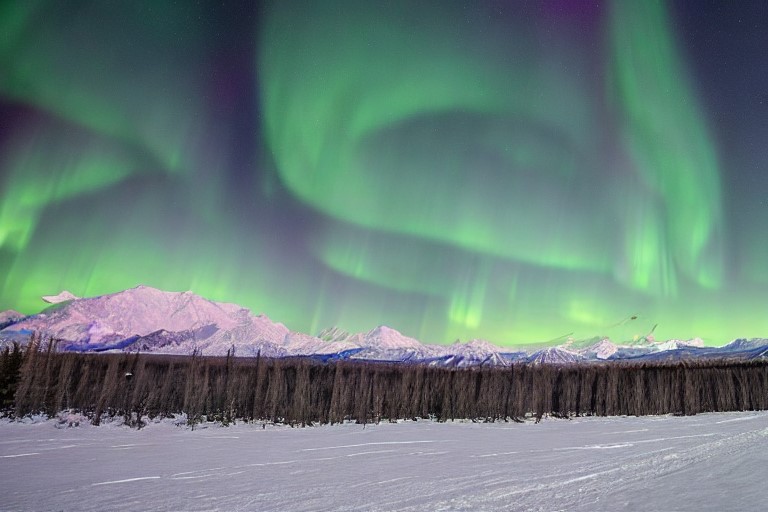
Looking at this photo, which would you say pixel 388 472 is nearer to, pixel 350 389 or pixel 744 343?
pixel 350 389

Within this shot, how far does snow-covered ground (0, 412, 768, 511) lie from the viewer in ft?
15.2

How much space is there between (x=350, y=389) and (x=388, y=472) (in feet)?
29.6

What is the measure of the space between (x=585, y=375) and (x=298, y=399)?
10066 millimetres

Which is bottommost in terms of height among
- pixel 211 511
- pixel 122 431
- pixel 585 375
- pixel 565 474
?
pixel 122 431

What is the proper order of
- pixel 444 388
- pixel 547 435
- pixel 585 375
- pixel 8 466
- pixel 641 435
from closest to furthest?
pixel 8 466, pixel 641 435, pixel 547 435, pixel 444 388, pixel 585 375

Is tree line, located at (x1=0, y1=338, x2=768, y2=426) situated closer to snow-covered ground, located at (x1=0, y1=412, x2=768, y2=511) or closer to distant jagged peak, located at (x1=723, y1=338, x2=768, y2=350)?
snow-covered ground, located at (x1=0, y1=412, x2=768, y2=511)

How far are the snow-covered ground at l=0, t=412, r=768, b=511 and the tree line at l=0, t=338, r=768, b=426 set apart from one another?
3193mm

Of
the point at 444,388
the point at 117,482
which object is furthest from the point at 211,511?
the point at 444,388

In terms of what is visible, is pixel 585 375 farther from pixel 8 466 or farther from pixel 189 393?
pixel 8 466

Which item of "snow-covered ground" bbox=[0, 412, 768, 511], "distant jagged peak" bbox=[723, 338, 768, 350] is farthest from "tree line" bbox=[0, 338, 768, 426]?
"distant jagged peak" bbox=[723, 338, 768, 350]

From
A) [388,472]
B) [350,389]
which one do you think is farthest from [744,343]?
[388,472]

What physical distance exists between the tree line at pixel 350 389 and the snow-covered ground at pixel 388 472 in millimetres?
3193

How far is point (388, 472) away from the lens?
679 cm

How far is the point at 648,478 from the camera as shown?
5.15m
